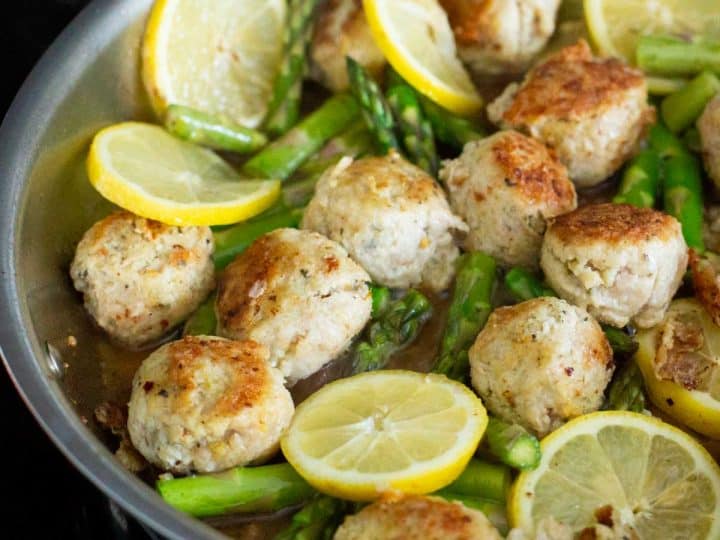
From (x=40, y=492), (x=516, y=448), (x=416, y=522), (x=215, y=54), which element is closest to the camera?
(x=416, y=522)

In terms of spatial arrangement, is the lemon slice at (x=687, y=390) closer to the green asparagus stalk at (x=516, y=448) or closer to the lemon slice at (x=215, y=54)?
the green asparagus stalk at (x=516, y=448)

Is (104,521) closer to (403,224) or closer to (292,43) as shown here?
(403,224)

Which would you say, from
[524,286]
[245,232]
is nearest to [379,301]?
[524,286]

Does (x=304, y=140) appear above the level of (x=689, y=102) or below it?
above

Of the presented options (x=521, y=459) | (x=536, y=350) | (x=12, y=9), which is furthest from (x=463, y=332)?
(x=12, y=9)

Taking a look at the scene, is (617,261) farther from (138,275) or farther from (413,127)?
(138,275)

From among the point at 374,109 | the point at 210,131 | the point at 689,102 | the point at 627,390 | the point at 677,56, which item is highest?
the point at 210,131

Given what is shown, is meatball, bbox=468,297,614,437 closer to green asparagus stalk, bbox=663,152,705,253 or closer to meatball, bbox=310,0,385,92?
green asparagus stalk, bbox=663,152,705,253
